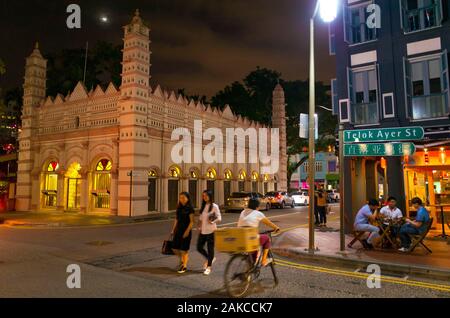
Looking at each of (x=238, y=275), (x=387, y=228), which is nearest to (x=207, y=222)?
(x=238, y=275)

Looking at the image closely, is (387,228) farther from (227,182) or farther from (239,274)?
(227,182)

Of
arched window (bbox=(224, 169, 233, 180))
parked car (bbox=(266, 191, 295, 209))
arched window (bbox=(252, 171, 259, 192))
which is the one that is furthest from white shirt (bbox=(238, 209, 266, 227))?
arched window (bbox=(252, 171, 259, 192))

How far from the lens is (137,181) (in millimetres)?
22578

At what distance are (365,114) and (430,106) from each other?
92.4 inches

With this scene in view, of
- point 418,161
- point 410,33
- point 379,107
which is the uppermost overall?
point 410,33

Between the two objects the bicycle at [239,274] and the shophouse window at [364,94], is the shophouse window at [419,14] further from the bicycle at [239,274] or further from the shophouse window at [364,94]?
the bicycle at [239,274]

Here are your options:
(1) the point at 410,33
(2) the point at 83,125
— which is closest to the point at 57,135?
(2) the point at 83,125

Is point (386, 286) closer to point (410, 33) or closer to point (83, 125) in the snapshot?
point (410, 33)

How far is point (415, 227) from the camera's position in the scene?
1049 centimetres

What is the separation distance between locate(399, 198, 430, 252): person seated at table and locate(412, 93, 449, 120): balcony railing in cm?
489

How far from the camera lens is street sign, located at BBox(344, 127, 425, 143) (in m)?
10.4

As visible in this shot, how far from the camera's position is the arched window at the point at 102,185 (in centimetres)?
2395

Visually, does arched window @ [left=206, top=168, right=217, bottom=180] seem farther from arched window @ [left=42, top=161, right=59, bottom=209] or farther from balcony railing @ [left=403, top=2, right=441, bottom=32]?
balcony railing @ [left=403, top=2, right=441, bottom=32]
